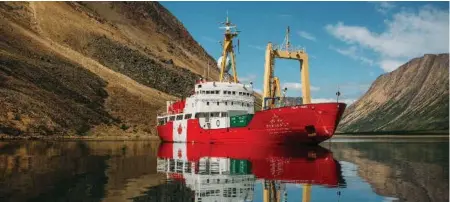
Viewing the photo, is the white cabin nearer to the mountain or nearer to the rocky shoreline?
the rocky shoreline

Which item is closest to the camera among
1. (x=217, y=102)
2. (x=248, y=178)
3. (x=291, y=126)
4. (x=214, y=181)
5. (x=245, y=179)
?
(x=214, y=181)

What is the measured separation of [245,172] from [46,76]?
89.1 meters

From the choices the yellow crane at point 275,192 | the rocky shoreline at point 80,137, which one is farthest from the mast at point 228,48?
the yellow crane at point 275,192

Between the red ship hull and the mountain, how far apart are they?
44616 mm

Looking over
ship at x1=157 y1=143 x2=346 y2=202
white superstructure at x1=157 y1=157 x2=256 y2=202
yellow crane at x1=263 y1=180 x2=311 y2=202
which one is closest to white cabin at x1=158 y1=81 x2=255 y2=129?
ship at x1=157 y1=143 x2=346 y2=202

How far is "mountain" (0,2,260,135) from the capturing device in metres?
91.1

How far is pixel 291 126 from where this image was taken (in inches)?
2190

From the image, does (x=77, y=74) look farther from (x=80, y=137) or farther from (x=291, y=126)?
(x=291, y=126)

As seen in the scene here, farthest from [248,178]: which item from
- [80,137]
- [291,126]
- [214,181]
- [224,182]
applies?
[80,137]

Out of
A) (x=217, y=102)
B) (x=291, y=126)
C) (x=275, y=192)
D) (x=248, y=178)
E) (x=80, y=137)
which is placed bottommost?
(x=275, y=192)

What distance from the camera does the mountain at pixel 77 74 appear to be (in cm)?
9112

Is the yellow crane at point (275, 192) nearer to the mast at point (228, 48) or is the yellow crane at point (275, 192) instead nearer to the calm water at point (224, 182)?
the calm water at point (224, 182)

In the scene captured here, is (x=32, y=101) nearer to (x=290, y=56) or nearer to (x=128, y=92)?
(x=128, y=92)

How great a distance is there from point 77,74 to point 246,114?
73.0m
